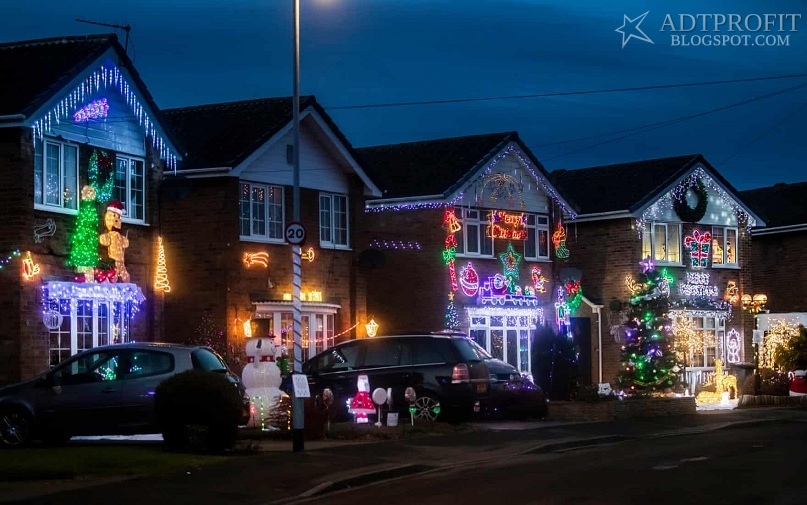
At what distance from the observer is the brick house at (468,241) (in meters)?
37.0

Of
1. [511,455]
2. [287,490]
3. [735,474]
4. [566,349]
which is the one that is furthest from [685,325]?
[287,490]

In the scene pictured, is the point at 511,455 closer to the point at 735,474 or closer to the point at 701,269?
the point at 735,474

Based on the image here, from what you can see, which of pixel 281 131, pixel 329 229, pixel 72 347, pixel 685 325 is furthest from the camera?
pixel 685 325

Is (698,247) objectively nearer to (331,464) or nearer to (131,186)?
(131,186)

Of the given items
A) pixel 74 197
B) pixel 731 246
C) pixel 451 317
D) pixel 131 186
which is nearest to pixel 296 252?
pixel 74 197

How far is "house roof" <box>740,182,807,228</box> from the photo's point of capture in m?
50.2

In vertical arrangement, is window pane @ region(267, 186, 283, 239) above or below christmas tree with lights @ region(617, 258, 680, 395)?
above

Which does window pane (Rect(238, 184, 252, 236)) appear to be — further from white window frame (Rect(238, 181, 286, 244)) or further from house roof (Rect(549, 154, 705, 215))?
house roof (Rect(549, 154, 705, 215))

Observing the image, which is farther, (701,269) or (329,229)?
(701,269)

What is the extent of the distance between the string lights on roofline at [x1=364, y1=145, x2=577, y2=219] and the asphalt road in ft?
47.5

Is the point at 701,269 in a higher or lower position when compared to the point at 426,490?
higher

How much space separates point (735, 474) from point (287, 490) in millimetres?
6195

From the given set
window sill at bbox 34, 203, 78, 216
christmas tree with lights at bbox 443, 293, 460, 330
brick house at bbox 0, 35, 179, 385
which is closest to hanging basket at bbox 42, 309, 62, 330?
brick house at bbox 0, 35, 179, 385

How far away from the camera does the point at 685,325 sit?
43.6 m
